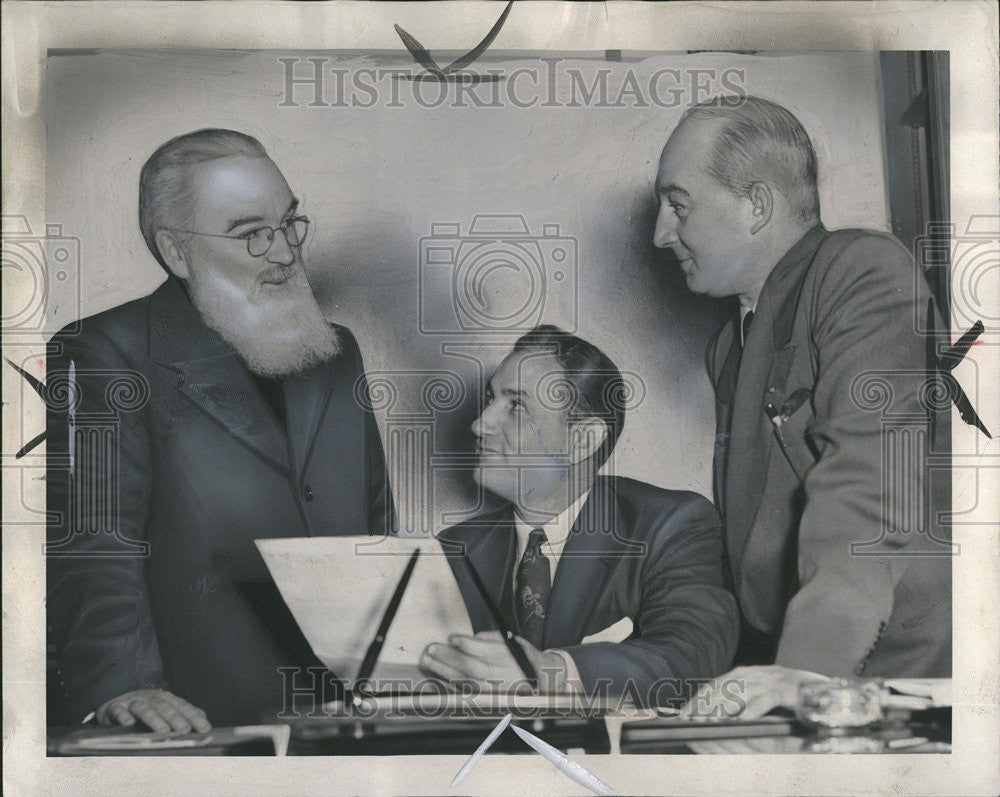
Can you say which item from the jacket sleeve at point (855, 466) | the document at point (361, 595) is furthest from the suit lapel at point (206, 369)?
the jacket sleeve at point (855, 466)

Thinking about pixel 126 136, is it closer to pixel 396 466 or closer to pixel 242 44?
pixel 242 44

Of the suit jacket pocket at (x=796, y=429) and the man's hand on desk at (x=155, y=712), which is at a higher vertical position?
the suit jacket pocket at (x=796, y=429)

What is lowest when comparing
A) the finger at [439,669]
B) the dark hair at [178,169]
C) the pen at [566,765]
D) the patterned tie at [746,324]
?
the pen at [566,765]

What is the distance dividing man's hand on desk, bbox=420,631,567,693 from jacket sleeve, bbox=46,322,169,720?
57cm

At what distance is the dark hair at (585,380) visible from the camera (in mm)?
1658

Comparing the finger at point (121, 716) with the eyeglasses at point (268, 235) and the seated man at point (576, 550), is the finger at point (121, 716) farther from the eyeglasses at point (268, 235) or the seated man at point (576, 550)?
the eyeglasses at point (268, 235)

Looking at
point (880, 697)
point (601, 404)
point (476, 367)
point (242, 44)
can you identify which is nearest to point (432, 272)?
point (476, 367)

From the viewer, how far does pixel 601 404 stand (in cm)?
166

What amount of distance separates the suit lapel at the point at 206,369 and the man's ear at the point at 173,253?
3 centimetres

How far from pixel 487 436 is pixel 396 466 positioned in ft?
0.65

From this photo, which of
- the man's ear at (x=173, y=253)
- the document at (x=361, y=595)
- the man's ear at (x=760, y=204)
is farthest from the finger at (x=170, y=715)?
the man's ear at (x=760, y=204)

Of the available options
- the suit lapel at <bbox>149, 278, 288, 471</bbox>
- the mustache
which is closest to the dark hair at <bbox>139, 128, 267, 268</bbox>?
the suit lapel at <bbox>149, 278, 288, 471</bbox>

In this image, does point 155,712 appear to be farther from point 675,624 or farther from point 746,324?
point 746,324

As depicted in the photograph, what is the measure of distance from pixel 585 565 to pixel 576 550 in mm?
36
